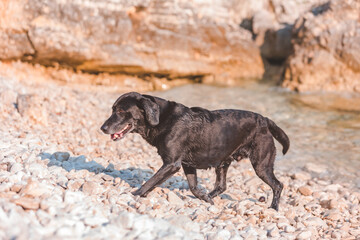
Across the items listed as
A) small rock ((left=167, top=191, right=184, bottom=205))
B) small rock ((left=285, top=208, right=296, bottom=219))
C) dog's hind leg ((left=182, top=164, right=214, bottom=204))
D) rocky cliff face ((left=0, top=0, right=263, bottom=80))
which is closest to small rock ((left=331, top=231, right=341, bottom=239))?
small rock ((left=285, top=208, right=296, bottom=219))

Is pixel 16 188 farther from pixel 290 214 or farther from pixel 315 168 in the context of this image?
pixel 315 168

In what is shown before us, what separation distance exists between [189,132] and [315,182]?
2993mm

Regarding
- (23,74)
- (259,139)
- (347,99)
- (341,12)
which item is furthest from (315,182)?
(23,74)

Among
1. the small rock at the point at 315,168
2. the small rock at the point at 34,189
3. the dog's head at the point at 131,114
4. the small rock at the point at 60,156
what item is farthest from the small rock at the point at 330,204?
the small rock at the point at 34,189

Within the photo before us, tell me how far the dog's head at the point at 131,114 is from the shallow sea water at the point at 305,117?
3428mm

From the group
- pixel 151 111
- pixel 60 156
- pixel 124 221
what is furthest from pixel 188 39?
pixel 124 221

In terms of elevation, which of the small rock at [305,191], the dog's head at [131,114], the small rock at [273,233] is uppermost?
the dog's head at [131,114]

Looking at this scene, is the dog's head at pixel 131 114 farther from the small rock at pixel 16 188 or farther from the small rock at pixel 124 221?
the small rock at pixel 124 221

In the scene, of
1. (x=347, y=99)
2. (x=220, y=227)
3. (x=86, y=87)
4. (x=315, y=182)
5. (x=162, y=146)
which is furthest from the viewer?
(x=86, y=87)

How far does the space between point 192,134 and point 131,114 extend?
727mm

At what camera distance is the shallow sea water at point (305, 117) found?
7.32 metres

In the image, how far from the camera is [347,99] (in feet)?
33.6

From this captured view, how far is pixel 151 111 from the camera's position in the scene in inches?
174

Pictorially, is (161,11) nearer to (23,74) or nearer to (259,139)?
(23,74)
